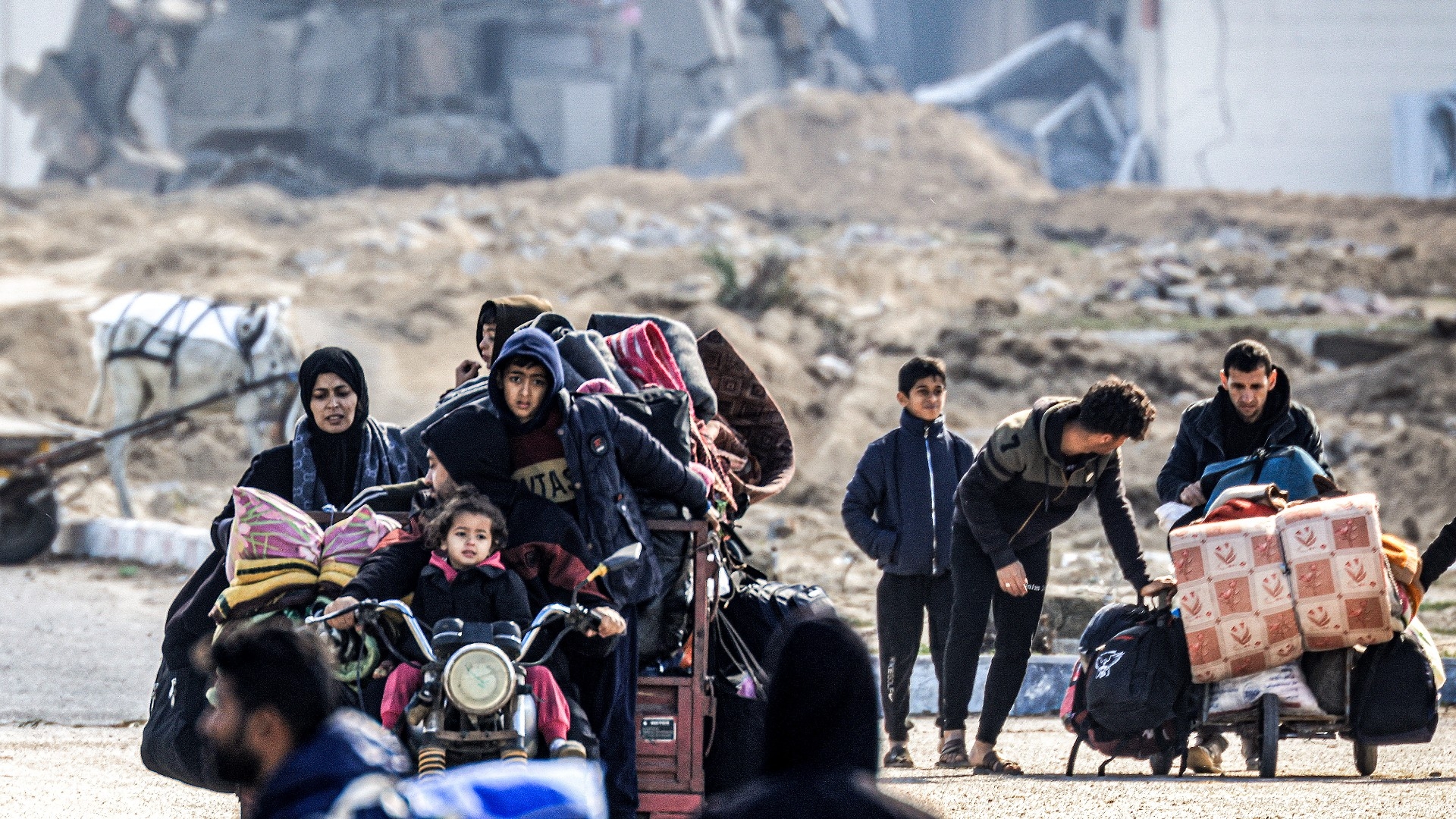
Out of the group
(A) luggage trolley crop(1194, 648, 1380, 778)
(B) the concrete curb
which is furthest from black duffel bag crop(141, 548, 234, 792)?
(B) the concrete curb

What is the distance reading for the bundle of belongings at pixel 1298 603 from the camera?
220 inches

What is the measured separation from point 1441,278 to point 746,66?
3189 cm

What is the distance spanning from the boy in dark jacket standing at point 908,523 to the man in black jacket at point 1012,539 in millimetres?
404

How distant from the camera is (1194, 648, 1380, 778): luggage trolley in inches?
226

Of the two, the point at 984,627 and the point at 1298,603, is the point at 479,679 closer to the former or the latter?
the point at 984,627

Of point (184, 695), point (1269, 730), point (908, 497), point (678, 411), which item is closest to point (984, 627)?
point (908, 497)

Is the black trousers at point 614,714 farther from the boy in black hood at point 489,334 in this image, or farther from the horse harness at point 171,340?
the horse harness at point 171,340

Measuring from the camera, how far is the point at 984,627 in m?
6.29

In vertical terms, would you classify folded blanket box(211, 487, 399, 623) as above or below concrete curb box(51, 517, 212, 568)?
above

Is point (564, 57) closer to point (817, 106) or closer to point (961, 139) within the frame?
point (817, 106)

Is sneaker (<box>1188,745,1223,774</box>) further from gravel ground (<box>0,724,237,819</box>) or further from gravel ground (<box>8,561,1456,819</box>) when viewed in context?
gravel ground (<box>0,724,237,819</box>)

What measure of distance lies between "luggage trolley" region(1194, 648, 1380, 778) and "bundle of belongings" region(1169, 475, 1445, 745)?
0.07 ft

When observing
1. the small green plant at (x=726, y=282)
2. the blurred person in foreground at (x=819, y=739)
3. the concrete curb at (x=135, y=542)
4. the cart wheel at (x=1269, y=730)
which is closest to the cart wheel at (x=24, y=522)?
the concrete curb at (x=135, y=542)

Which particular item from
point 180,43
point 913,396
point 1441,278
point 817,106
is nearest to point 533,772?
point 913,396
